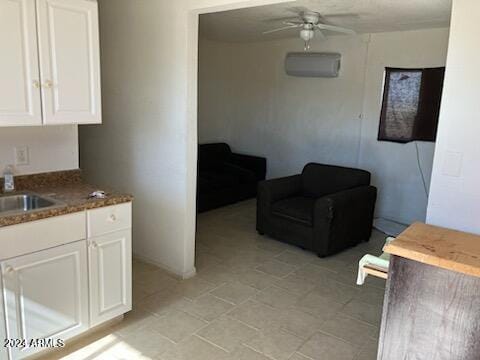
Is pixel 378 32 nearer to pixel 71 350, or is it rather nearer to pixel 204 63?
pixel 204 63

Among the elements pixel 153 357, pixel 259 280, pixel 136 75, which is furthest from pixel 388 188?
pixel 153 357

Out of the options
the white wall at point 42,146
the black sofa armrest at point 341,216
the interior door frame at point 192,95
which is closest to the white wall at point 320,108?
the black sofa armrest at point 341,216

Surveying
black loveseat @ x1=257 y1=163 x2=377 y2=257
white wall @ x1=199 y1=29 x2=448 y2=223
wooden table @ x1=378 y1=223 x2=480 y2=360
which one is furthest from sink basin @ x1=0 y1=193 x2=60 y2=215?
white wall @ x1=199 y1=29 x2=448 y2=223

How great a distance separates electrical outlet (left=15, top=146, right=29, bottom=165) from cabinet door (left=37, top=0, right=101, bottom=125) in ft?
1.35

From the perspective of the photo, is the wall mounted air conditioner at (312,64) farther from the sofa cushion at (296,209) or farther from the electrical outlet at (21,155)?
the electrical outlet at (21,155)

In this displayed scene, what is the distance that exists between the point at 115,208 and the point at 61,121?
0.59m

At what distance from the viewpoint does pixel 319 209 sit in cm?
376

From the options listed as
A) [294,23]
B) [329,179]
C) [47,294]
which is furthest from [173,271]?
[294,23]

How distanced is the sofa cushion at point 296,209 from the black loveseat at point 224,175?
1.28 metres

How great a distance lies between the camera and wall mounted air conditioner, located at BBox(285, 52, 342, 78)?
199 inches

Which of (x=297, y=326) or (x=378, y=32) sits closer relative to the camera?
(x=297, y=326)

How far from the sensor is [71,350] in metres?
2.30

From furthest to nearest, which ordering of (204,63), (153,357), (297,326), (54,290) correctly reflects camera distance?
(204,63) < (297,326) < (153,357) < (54,290)

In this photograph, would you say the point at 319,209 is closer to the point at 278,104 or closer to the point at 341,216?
the point at 341,216
